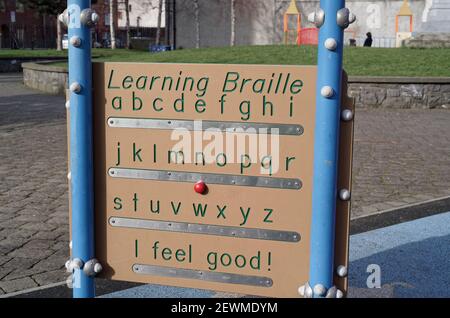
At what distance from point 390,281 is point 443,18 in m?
20.3

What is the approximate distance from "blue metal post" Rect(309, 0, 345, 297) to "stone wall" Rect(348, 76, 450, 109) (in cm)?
1269

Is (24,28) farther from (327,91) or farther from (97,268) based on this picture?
(327,91)

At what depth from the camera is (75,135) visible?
9.68 ft

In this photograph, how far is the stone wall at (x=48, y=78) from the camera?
18.6m

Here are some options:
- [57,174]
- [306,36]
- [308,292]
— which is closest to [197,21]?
[306,36]

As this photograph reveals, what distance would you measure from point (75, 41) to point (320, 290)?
5.27ft

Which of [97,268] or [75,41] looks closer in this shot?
[75,41]

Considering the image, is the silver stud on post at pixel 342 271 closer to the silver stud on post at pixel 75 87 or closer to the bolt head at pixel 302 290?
the bolt head at pixel 302 290

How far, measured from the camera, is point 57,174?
7.79 m

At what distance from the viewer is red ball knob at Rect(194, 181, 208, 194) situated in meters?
2.95

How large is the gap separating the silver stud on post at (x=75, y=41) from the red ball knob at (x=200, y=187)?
2.80 ft

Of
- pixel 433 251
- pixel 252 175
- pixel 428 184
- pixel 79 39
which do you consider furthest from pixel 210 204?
pixel 428 184

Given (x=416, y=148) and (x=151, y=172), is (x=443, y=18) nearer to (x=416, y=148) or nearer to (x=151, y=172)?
(x=416, y=148)

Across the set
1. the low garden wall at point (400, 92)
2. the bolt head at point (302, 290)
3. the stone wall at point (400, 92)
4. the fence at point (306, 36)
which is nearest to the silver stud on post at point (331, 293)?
the bolt head at point (302, 290)
